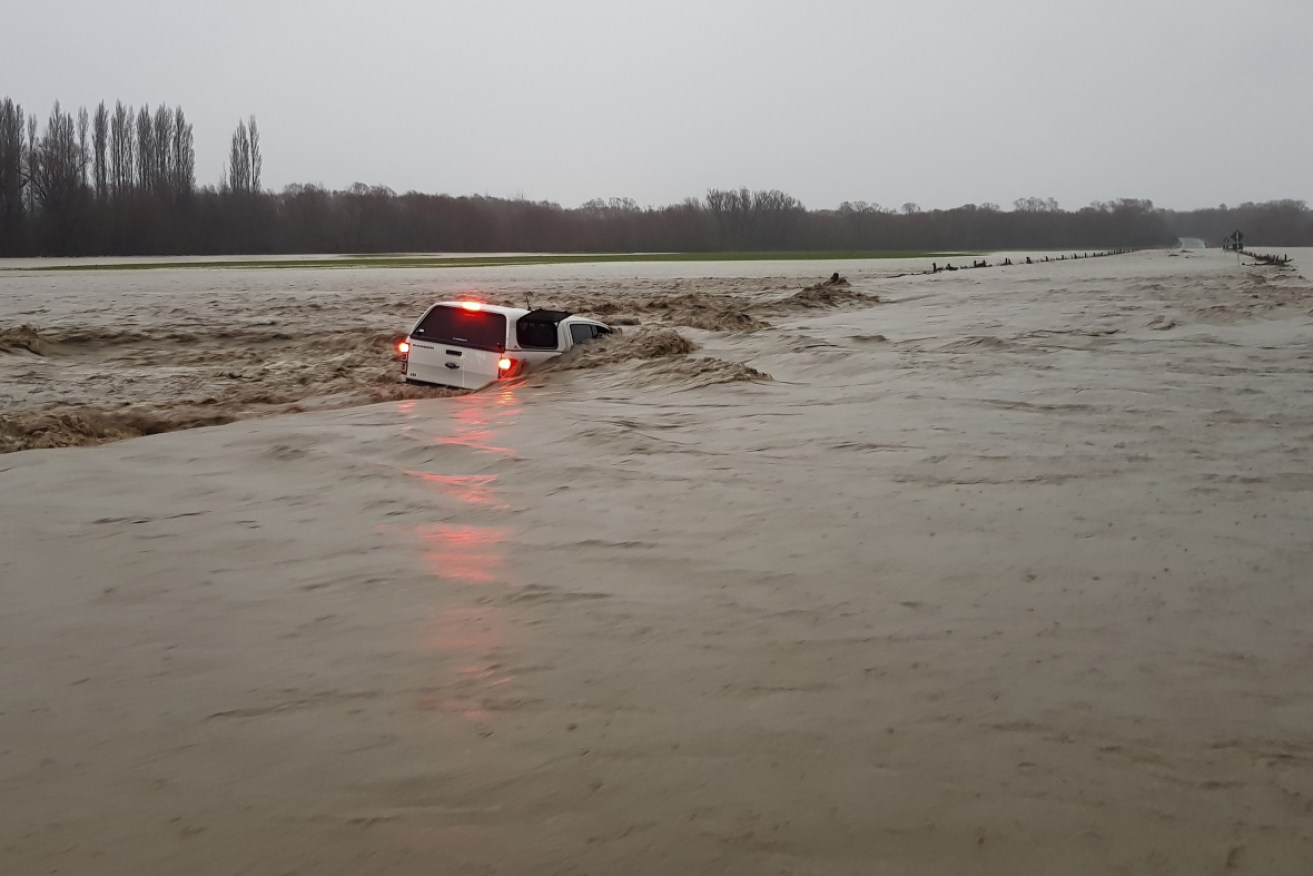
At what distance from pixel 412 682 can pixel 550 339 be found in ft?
33.6

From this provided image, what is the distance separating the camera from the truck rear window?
13.1m

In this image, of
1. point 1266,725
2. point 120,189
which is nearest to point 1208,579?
point 1266,725

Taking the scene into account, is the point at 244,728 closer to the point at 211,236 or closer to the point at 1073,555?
the point at 1073,555

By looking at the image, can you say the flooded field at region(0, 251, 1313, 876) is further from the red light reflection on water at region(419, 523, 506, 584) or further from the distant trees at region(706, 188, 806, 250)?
the distant trees at region(706, 188, 806, 250)

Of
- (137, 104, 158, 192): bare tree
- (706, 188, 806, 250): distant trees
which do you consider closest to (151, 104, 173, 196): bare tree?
(137, 104, 158, 192): bare tree

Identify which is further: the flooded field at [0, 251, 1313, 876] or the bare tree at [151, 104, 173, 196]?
the bare tree at [151, 104, 173, 196]

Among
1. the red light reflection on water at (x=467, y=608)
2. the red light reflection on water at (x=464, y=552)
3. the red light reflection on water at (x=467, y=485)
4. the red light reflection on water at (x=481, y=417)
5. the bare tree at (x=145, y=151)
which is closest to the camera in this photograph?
the red light reflection on water at (x=467, y=608)

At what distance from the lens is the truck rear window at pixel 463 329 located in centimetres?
1309

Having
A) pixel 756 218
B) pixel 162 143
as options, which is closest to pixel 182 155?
pixel 162 143

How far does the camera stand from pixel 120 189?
9750cm

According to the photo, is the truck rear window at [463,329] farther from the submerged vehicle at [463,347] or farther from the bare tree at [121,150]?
the bare tree at [121,150]

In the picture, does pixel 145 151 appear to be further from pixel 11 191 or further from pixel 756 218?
pixel 756 218

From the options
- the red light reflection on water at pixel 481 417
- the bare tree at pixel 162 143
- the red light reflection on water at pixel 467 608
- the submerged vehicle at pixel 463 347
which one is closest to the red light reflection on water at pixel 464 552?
the red light reflection on water at pixel 467 608

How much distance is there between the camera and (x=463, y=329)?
13.2 metres
